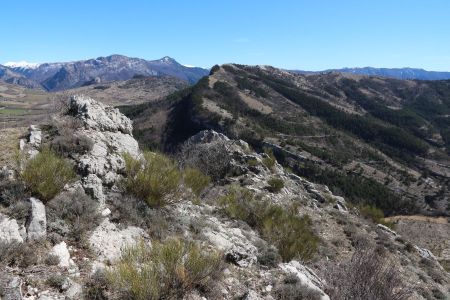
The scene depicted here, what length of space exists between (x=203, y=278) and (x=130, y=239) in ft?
→ 7.38

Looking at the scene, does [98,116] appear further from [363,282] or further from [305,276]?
[363,282]

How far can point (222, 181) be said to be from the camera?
25297 mm

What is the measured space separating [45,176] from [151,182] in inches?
108

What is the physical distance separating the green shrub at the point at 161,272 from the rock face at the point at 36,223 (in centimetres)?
175

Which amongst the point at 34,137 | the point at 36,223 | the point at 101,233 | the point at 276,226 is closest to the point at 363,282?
the point at 276,226

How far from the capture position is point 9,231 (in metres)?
7.66

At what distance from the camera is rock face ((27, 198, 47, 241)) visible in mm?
7887

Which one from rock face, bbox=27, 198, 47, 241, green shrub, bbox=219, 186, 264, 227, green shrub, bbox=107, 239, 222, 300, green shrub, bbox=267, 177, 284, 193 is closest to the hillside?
green shrub, bbox=267, 177, 284, 193

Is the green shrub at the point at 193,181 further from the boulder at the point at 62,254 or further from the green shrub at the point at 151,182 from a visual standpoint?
the boulder at the point at 62,254

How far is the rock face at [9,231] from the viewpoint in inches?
293

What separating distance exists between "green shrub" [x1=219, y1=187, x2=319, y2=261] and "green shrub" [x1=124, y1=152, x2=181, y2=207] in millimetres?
3879

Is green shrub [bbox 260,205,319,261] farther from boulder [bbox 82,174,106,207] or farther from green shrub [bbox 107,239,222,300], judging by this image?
boulder [bbox 82,174,106,207]

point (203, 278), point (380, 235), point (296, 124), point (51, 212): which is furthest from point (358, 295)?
point (296, 124)

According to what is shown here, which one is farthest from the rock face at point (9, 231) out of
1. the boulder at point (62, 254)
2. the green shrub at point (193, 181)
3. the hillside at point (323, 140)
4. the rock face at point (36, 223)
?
the hillside at point (323, 140)
